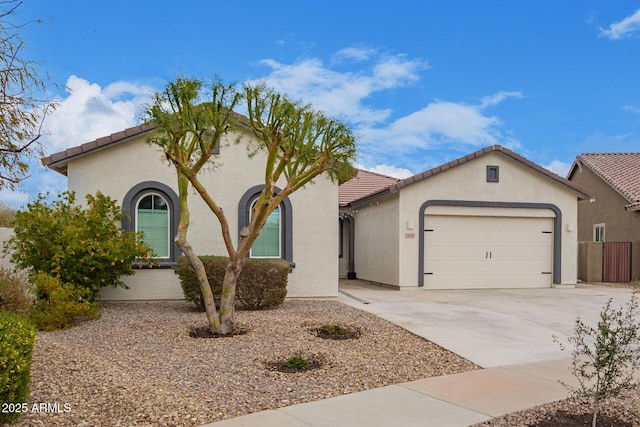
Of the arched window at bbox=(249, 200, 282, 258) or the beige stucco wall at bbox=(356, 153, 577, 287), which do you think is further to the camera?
the beige stucco wall at bbox=(356, 153, 577, 287)

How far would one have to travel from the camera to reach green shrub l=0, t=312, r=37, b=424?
174 inches

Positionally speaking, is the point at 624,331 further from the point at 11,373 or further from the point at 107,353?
the point at 107,353

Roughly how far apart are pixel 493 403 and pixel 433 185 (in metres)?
11.3

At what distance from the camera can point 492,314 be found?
11.4 metres

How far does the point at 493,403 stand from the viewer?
5.48 m

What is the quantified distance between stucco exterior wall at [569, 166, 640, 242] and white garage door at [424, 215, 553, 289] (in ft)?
20.9

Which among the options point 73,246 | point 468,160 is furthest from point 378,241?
point 73,246

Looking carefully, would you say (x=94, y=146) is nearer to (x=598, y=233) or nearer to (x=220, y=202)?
(x=220, y=202)

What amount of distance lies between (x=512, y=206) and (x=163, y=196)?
1049cm

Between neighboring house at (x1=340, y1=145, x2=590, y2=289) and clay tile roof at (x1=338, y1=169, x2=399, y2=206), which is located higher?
clay tile roof at (x1=338, y1=169, x2=399, y2=206)

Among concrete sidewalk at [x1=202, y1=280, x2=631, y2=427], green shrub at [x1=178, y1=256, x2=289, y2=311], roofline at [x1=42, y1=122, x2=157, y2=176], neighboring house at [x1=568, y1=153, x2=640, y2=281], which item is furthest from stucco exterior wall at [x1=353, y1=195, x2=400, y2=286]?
roofline at [x1=42, y1=122, x2=157, y2=176]

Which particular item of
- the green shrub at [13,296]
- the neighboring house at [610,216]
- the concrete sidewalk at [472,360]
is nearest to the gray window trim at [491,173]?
the concrete sidewalk at [472,360]

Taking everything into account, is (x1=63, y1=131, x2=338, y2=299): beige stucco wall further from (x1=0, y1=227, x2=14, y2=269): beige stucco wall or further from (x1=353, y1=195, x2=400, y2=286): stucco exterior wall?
(x1=353, y1=195, x2=400, y2=286): stucco exterior wall

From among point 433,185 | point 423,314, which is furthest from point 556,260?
point 423,314
